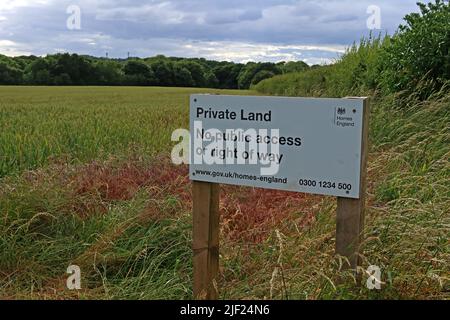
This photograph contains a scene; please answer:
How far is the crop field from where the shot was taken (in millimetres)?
2957

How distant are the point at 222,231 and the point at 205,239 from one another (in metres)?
0.92

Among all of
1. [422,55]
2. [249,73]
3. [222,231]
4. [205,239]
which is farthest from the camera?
[249,73]

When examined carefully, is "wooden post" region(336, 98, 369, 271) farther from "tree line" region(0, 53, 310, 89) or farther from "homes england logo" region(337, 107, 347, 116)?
"tree line" region(0, 53, 310, 89)

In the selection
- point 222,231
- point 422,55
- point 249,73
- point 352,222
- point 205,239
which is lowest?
point 222,231

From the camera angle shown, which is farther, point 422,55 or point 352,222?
point 422,55

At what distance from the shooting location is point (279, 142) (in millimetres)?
2828

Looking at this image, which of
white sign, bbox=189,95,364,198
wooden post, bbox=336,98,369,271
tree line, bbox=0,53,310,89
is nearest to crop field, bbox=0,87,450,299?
wooden post, bbox=336,98,369,271

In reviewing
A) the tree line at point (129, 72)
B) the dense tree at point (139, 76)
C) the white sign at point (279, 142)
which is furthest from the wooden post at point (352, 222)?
the dense tree at point (139, 76)

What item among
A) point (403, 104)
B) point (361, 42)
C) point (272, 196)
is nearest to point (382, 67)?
point (403, 104)

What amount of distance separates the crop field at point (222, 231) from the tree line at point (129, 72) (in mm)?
36345

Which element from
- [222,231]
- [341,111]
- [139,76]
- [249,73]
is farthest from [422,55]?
[139,76]

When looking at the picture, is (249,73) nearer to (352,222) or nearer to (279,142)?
(279,142)

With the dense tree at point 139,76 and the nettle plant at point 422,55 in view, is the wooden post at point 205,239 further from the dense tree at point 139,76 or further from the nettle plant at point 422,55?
the dense tree at point 139,76
